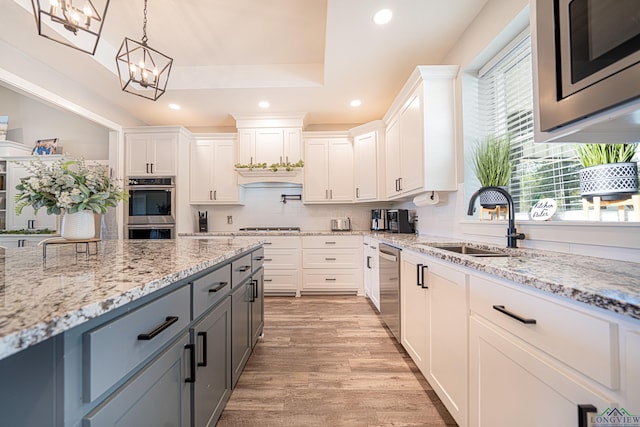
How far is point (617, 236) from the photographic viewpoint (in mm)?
1068

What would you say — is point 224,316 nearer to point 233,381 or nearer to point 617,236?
point 233,381

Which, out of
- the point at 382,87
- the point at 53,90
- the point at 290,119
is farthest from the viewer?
the point at 290,119

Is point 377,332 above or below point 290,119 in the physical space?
below

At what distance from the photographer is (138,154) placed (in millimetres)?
3811

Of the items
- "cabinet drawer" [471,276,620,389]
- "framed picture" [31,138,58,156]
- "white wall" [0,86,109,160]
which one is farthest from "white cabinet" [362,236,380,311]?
"framed picture" [31,138,58,156]

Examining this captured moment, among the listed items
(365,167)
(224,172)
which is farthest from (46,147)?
(365,167)

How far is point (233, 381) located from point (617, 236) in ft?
6.64

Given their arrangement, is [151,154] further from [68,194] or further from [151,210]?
[68,194]

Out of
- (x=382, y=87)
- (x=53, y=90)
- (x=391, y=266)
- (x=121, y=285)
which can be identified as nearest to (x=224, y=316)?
(x=121, y=285)

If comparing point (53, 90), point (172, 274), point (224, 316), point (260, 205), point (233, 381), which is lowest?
point (233, 381)

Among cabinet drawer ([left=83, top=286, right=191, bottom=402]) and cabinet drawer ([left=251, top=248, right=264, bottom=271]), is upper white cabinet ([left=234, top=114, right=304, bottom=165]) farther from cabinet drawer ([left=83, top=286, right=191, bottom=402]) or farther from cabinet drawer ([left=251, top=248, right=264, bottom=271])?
cabinet drawer ([left=83, top=286, right=191, bottom=402])

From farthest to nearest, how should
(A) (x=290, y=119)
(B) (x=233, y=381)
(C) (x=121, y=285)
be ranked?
(A) (x=290, y=119) → (B) (x=233, y=381) → (C) (x=121, y=285)

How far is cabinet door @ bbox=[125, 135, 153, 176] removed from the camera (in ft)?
12.5

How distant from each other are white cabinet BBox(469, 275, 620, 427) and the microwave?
539mm
